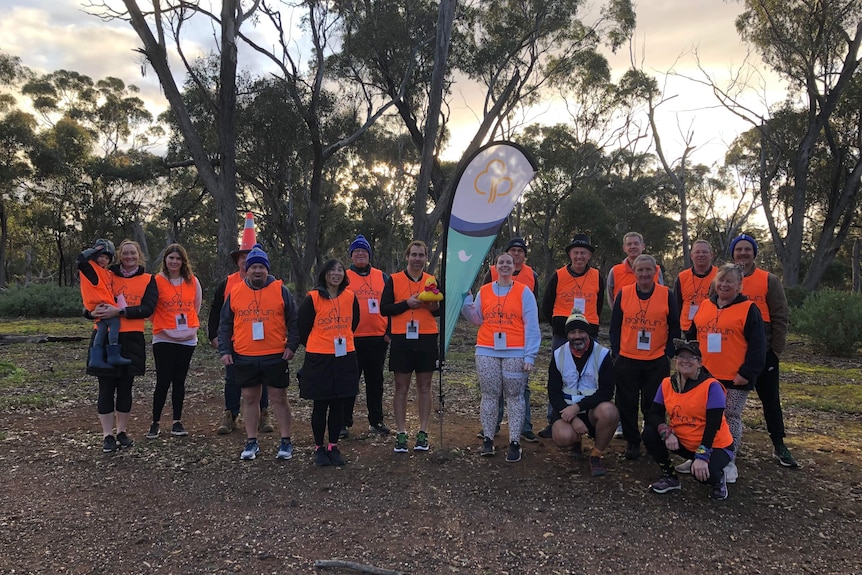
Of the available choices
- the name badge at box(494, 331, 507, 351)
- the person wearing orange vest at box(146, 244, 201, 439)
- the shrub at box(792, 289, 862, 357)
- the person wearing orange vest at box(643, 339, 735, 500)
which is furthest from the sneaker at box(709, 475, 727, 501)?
the shrub at box(792, 289, 862, 357)

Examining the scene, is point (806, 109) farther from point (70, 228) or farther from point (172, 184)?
point (70, 228)

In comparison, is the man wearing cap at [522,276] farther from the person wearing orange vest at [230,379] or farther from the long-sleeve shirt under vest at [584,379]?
the person wearing orange vest at [230,379]

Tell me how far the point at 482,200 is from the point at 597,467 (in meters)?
2.49

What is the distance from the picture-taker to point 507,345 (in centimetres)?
456

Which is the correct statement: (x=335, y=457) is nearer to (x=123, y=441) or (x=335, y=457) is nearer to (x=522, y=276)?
(x=123, y=441)

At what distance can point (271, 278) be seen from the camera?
4.91 metres

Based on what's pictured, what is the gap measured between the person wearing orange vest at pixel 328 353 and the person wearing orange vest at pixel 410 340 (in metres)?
0.39

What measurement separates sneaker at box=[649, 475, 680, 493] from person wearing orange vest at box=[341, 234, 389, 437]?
2.55 metres

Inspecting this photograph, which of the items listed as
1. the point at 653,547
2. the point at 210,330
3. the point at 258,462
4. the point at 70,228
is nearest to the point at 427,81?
the point at 210,330

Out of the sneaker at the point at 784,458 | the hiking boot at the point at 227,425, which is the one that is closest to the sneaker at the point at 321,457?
the hiking boot at the point at 227,425

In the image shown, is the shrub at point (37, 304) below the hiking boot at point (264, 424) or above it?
above

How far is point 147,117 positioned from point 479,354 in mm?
34405

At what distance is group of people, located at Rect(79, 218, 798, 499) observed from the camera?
4172mm

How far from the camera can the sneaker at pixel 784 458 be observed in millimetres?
4668
